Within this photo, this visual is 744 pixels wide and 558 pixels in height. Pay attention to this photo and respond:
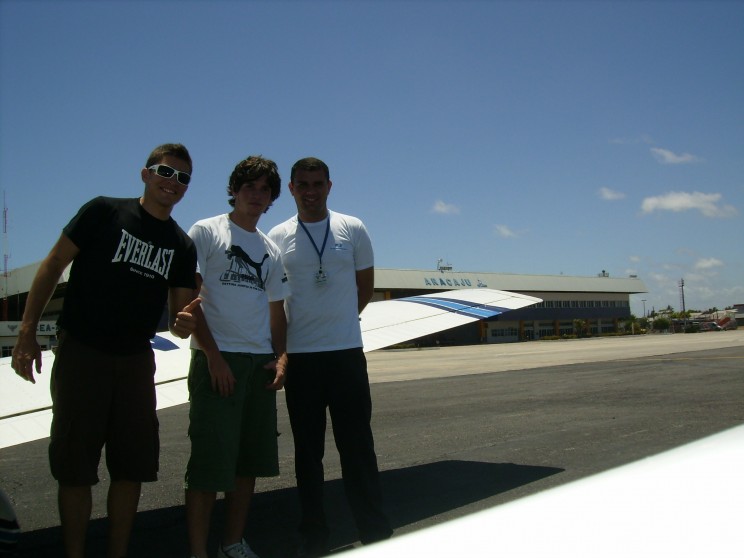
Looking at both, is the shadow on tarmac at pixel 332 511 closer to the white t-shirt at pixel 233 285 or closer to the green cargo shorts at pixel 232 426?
the green cargo shorts at pixel 232 426

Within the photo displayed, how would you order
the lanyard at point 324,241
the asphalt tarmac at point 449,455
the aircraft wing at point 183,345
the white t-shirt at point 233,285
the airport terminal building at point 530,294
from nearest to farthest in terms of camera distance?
the white t-shirt at point 233,285
the lanyard at point 324,241
the aircraft wing at point 183,345
the asphalt tarmac at point 449,455
the airport terminal building at point 530,294

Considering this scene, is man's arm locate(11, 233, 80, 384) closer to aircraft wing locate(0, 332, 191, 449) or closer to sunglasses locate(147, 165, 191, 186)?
sunglasses locate(147, 165, 191, 186)

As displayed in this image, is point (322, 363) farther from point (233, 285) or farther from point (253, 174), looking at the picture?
point (253, 174)

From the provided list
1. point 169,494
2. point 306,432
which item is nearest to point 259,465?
point 306,432

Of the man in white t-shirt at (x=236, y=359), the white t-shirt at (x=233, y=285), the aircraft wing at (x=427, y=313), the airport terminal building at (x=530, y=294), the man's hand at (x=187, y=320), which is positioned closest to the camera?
the man's hand at (x=187, y=320)

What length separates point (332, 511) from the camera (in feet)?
12.9

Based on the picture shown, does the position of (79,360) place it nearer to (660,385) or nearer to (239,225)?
(239,225)

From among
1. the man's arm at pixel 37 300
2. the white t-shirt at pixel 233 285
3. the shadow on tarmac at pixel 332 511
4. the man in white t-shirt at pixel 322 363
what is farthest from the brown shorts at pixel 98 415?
the shadow on tarmac at pixel 332 511

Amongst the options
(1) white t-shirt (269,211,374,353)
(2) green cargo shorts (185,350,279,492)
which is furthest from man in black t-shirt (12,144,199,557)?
(1) white t-shirt (269,211,374,353)

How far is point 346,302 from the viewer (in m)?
3.29

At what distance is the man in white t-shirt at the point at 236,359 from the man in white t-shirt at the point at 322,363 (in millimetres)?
136

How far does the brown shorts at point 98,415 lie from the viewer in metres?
2.46

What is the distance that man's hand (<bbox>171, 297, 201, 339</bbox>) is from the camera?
2.64 metres

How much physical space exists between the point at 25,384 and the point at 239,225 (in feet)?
6.04
